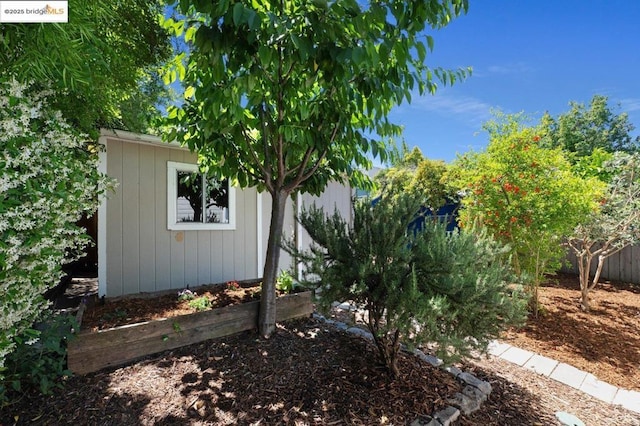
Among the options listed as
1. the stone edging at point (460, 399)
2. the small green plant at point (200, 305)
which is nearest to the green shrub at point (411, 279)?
the stone edging at point (460, 399)

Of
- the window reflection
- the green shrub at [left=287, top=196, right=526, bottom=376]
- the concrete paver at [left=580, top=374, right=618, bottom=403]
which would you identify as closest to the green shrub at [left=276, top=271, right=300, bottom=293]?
the green shrub at [left=287, top=196, right=526, bottom=376]

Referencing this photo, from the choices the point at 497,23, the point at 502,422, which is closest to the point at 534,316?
the point at 502,422

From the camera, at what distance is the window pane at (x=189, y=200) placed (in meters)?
4.56

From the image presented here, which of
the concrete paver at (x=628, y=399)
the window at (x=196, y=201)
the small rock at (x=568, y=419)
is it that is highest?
the window at (x=196, y=201)

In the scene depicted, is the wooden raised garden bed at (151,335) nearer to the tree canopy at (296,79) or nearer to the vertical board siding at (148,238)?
the tree canopy at (296,79)

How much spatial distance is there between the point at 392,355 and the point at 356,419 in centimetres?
58

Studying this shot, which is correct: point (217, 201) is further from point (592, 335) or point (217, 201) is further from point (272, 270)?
point (592, 335)

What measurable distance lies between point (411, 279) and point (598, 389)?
2.45 m

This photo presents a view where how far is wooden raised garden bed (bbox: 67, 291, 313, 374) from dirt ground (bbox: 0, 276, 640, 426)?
0.07 metres

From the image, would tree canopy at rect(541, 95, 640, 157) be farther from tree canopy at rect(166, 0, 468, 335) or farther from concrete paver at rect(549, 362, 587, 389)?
tree canopy at rect(166, 0, 468, 335)

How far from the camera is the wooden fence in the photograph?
6.63 meters

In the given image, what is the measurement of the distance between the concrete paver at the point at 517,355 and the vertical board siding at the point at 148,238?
12.8ft

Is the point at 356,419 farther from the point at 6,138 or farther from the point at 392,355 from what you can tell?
the point at 6,138

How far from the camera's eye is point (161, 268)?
4.38 m
